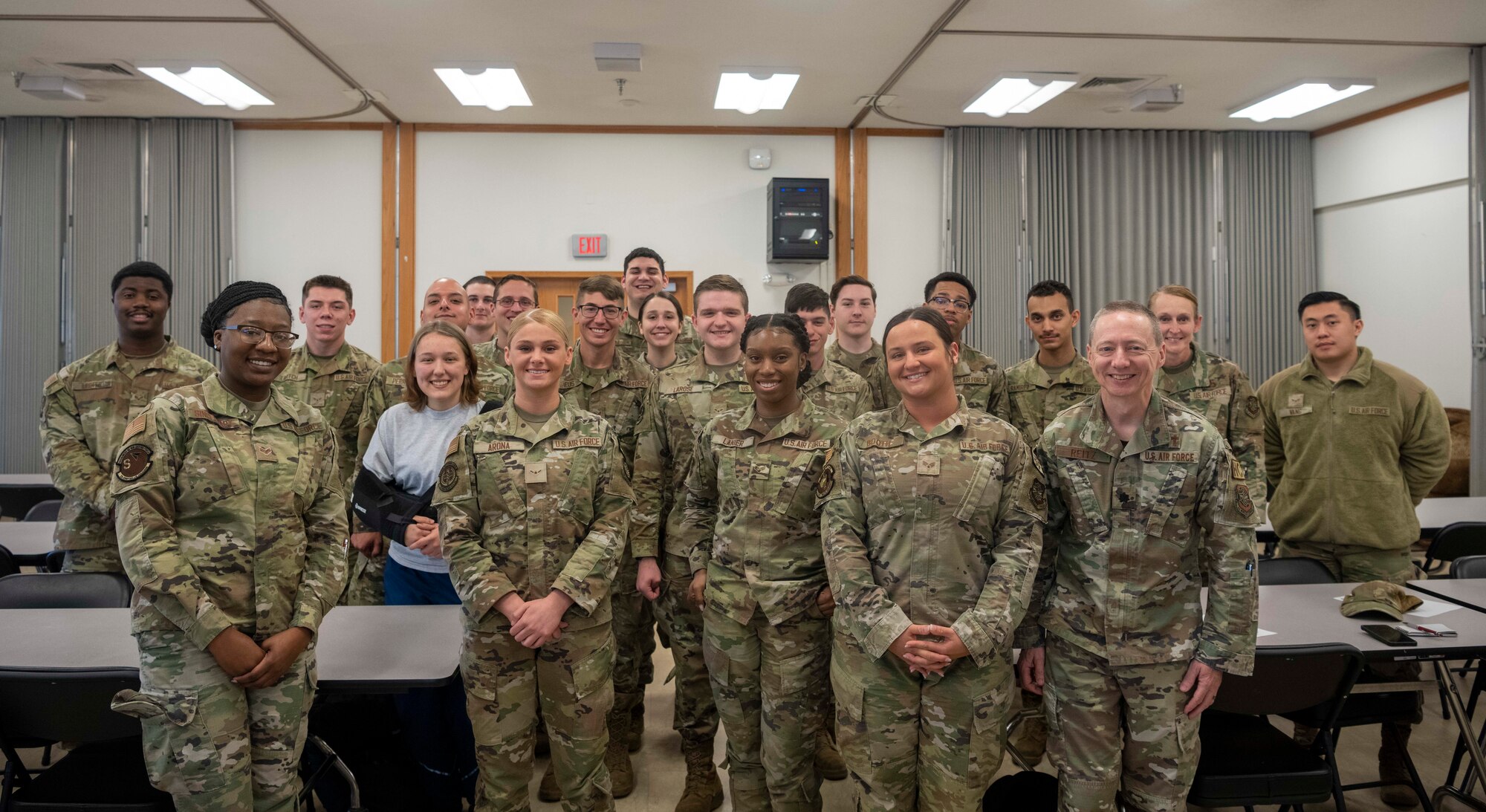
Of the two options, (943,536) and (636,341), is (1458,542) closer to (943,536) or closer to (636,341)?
(943,536)

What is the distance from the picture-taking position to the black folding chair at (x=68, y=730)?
196 cm

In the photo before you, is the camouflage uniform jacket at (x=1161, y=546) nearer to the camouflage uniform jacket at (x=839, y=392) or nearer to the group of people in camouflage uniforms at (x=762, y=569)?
the group of people in camouflage uniforms at (x=762, y=569)

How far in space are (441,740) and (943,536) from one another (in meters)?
1.78

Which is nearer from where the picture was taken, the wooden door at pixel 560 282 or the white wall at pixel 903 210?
the wooden door at pixel 560 282

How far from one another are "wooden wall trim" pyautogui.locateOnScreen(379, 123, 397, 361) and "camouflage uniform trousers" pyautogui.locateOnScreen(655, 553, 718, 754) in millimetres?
5559

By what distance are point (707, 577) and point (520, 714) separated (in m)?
0.64

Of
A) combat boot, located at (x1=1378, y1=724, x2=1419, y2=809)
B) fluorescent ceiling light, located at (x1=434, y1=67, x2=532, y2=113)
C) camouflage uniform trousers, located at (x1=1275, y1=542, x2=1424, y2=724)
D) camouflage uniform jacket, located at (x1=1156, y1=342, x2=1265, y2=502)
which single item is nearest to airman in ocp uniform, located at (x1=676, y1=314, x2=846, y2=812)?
camouflage uniform jacket, located at (x1=1156, y1=342, x2=1265, y2=502)

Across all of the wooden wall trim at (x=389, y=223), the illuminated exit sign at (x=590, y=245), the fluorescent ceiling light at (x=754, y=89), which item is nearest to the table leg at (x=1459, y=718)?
the fluorescent ceiling light at (x=754, y=89)

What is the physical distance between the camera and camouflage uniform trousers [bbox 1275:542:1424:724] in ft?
10.8

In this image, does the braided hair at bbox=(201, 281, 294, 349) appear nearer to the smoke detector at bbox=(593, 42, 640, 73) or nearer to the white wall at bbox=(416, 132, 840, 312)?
the smoke detector at bbox=(593, 42, 640, 73)

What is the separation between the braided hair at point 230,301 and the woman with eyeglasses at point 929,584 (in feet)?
5.09

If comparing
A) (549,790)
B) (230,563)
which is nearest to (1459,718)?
(549,790)

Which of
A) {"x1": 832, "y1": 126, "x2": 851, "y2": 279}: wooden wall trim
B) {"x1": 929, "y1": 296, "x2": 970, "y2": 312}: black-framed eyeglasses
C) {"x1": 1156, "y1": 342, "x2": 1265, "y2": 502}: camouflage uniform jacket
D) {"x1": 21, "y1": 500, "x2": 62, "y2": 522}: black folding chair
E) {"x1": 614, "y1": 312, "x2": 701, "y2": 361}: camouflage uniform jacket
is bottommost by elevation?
{"x1": 21, "y1": 500, "x2": 62, "y2": 522}: black folding chair

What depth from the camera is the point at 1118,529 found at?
6.93 ft
